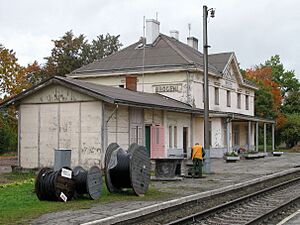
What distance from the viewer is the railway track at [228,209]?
37.2 feet

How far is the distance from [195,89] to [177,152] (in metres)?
5.74

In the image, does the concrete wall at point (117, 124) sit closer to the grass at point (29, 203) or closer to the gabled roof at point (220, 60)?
the grass at point (29, 203)

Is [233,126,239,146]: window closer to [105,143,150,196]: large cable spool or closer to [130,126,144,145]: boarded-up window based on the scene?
[130,126,144,145]: boarded-up window

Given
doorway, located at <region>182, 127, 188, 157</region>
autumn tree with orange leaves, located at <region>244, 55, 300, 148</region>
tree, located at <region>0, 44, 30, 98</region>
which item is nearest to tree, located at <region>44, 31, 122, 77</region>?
tree, located at <region>0, 44, 30, 98</region>

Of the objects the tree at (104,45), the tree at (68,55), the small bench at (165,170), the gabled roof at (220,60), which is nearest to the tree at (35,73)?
the tree at (68,55)

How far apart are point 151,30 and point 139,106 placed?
56.0ft

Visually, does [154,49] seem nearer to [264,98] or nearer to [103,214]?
[264,98]

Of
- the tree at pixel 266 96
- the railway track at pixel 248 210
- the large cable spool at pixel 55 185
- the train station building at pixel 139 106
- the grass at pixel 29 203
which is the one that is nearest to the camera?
the grass at pixel 29 203

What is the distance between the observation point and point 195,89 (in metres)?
35.0

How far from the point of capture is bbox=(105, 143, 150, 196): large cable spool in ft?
46.9

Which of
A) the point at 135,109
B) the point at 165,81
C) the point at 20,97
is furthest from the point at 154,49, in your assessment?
the point at 20,97

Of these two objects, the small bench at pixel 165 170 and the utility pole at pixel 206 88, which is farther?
the utility pole at pixel 206 88

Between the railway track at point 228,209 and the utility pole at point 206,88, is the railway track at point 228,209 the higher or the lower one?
the lower one

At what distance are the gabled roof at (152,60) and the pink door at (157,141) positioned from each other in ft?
23.2
